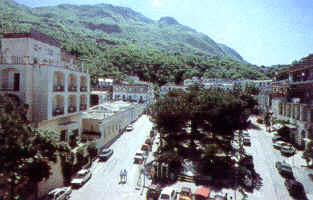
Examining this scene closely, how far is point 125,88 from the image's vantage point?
76.4m

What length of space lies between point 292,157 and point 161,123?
71.2ft

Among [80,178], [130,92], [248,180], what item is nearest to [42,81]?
Result: [80,178]

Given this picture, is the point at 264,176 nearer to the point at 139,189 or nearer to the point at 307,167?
the point at 307,167

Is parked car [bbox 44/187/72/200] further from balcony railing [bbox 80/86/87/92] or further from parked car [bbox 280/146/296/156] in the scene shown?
parked car [bbox 280/146/296/156]

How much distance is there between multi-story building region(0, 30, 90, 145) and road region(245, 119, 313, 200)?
81.0 feet

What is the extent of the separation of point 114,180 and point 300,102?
36.6 m

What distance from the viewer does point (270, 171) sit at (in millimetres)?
28750

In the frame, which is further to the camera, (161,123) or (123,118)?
(123,118)

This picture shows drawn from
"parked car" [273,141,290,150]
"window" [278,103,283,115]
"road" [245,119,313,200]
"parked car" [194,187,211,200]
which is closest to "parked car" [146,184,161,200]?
"parked car" [194,187,211,200]

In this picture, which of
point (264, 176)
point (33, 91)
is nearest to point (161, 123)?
point (264, 176)

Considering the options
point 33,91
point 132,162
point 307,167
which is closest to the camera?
point 33,91

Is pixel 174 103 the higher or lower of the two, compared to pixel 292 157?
higher

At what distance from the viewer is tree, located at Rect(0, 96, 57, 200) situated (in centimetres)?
1326

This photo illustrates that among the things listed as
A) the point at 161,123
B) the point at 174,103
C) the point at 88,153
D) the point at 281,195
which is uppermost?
the point at 174,103
